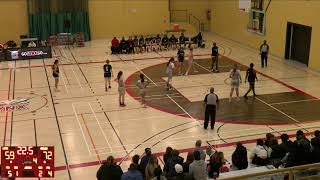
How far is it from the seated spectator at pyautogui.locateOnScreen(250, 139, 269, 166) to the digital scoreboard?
5.28 m

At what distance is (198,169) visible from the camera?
10.8 metres

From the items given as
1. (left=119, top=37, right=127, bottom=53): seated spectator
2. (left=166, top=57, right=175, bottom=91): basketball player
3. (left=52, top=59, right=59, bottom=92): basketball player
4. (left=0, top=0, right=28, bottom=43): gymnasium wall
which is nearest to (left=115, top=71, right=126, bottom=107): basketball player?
(left=166, top=57, right=175, bottom=91): basketball player

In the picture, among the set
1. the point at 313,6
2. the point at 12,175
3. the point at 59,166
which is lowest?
the point at 59,166

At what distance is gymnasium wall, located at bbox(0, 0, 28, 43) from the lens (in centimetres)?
3944

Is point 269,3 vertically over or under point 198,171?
over

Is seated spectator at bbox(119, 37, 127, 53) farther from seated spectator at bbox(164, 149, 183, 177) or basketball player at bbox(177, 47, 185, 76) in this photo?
A: seated spectator at bbox(164, 149, 183, 177)

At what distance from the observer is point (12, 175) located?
11.2 m

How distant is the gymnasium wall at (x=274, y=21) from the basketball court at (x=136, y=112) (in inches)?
88.4

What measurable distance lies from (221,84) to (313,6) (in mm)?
8423

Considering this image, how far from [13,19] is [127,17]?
33.5ft

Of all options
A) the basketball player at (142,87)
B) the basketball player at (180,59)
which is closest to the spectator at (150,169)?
the basketball player at (142,87)

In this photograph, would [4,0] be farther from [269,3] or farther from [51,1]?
[269,3]

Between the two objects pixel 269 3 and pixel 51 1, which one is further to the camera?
pixel 51 1

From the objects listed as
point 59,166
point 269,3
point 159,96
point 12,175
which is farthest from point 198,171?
point 269,3
